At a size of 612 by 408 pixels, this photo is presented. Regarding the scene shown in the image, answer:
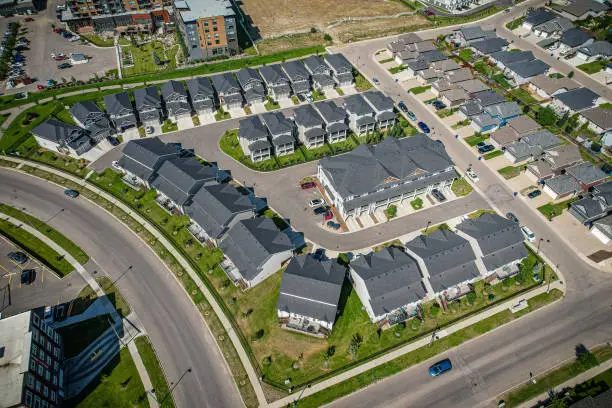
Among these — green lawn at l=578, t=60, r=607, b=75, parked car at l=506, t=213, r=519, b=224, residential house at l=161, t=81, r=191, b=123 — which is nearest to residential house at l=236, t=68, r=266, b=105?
residential house at l=161, t=81, r=191, b=123

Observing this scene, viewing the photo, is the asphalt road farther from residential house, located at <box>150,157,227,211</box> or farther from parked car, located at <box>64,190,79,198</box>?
residential house, located at <box>150,157,227,211</box>

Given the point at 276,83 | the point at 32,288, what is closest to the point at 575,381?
the point at 32,288

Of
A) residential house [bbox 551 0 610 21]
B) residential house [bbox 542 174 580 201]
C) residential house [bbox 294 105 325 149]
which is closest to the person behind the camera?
residential house [bbox 542 174 580 201]

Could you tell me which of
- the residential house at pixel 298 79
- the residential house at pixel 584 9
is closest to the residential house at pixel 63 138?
the residential house at pixel 298 79

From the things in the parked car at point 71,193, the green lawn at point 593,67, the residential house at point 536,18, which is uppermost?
the residential house at point 536,18

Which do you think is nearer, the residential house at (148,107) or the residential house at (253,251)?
the residential house at (253,251)

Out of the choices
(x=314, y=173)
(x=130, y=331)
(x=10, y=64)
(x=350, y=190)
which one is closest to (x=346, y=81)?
(x=314, y=173)

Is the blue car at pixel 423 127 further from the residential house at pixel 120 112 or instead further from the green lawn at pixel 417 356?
the residential house at pixel 120 112
